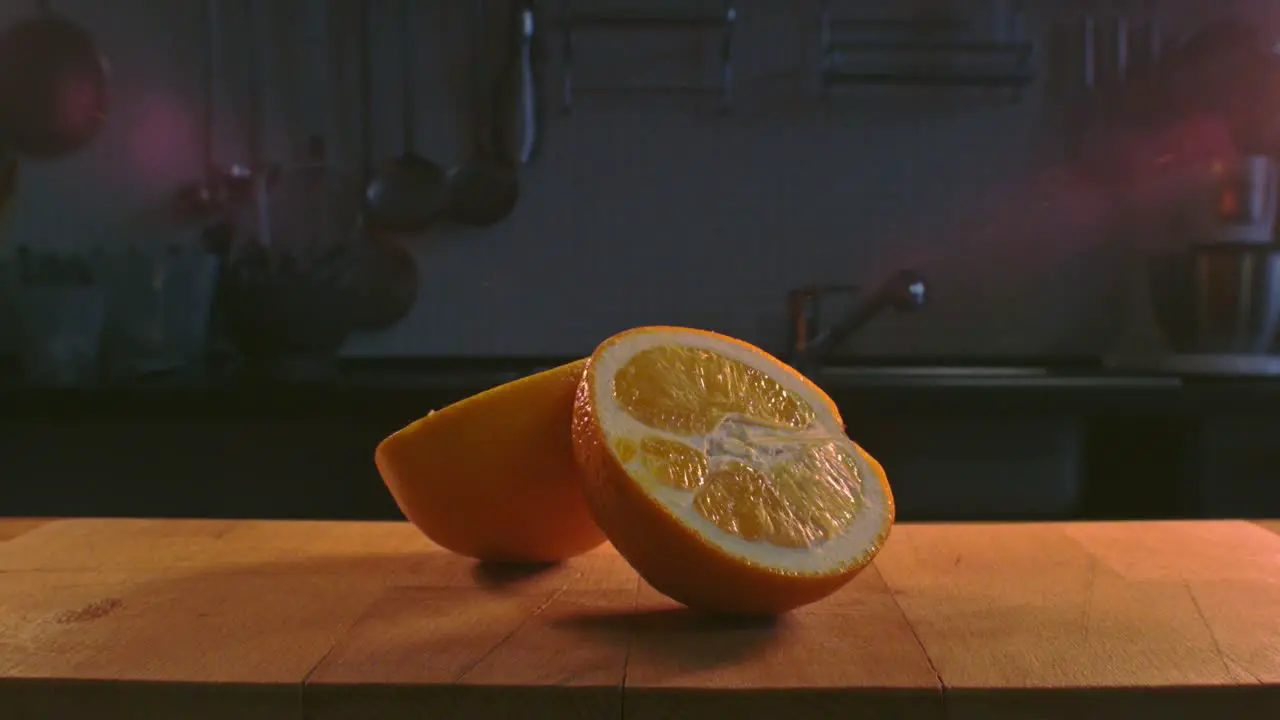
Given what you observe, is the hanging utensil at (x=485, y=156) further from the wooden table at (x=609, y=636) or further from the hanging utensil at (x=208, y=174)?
the wooden table at (x=609, y=636)

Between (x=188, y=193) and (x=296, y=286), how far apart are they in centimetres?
39

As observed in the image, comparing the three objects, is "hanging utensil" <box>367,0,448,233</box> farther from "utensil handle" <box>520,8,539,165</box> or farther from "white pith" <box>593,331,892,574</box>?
"white pith" <box>593,331,892,574</box>

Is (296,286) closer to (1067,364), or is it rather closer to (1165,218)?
(1067,364)

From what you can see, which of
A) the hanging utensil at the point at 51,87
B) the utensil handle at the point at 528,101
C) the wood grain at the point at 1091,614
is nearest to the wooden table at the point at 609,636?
the wood grain at the point at 1091,614

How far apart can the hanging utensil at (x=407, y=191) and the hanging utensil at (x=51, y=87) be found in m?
0.60

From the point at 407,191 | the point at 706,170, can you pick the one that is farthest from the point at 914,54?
the point at 407,191

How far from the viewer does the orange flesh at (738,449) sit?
543 millimetres

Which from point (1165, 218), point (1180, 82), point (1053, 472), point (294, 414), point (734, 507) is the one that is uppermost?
point (1180, 82)

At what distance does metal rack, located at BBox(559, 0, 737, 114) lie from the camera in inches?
76.6

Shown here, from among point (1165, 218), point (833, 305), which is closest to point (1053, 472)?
point (833, 305)

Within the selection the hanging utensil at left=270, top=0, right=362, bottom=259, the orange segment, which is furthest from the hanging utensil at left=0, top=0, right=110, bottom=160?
the orange segment

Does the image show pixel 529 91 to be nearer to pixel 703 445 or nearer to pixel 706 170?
pixel 706 170

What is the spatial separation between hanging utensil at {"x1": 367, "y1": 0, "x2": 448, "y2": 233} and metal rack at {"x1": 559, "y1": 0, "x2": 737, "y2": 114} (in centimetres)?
30

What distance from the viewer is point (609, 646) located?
508mm
